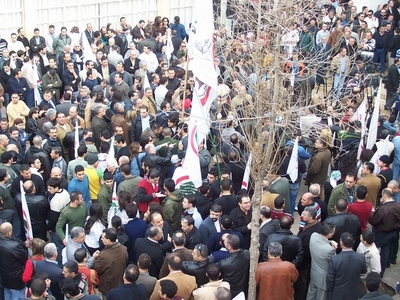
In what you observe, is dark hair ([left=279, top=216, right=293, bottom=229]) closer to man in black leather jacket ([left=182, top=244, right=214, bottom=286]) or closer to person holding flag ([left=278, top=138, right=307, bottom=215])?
man in black leather jacket ([left=182, top=244, right=214, bottom=286])

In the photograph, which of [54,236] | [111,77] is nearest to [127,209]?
[54,236]

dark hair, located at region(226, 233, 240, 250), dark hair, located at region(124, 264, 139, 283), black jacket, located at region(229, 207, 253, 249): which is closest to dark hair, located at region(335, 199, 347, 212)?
black jacket, located at region(229, 207, 253, 249)

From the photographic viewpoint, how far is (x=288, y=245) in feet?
31.7

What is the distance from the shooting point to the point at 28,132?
45.7 ft

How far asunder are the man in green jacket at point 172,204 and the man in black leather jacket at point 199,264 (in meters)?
1.75

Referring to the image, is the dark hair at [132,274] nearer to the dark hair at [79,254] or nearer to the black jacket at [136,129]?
the dark hair at [79,254]

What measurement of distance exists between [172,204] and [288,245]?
2.06m

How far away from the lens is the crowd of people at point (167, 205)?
9.17 m

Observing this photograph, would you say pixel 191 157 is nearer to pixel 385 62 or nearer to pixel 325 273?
pixel 325 273

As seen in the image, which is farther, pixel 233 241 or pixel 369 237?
pixel 369 237

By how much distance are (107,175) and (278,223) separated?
2.85 meters

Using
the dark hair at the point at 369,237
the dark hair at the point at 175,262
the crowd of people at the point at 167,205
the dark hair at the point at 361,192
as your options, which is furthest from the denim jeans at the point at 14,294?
the dark hair at the point at 361,192

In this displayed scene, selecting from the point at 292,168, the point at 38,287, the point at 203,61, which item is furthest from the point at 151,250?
the point at 292,168

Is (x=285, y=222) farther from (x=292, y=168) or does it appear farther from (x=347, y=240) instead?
(x=292, y=168)
